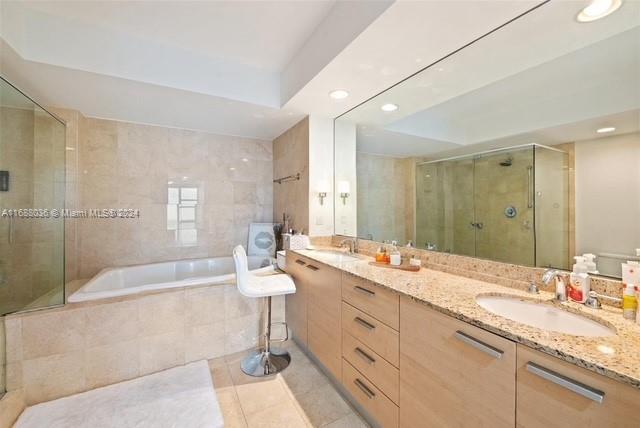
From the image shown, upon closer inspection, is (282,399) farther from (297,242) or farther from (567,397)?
(567,397)

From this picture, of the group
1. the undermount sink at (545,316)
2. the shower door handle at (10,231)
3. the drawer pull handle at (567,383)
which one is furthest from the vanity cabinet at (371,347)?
the shower door handle at (10,231)

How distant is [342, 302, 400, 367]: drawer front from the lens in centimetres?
125

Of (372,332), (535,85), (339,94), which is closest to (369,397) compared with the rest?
(372,332)

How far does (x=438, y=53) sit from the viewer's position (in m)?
1.57

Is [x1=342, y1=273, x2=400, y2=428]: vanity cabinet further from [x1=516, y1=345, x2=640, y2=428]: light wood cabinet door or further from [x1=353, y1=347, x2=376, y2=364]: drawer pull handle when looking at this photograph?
[x1=516, y1=345, x2=640, y2=428]: light wood cabinet door

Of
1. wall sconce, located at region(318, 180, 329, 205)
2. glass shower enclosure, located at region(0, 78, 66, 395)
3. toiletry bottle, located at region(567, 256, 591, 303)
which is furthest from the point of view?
wall sconce, located at region(318, 180, 329, 205)

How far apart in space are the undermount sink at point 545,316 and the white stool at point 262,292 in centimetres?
139

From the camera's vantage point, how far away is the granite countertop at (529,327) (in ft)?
2.12

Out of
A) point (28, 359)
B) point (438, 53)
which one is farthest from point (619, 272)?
point (28, 359)

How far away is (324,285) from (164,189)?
241cm

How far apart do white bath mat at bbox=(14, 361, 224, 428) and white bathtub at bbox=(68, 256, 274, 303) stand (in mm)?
648

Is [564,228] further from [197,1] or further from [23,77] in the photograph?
[23,77]

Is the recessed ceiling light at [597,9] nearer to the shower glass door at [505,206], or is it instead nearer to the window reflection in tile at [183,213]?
the shower glass door at [505,206]

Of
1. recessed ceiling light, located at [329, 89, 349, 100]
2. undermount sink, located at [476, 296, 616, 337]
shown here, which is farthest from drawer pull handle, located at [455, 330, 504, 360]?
recessed ceiling light, located at [329, 89, 349, 100]
